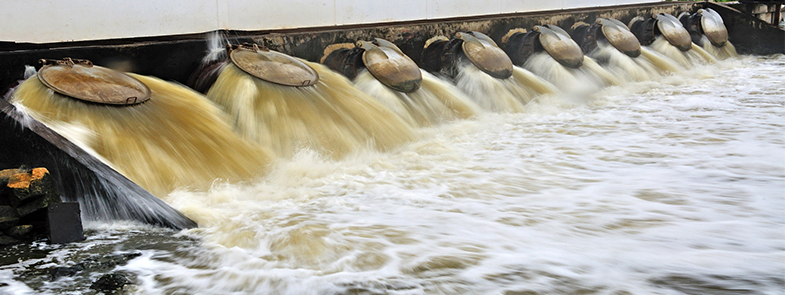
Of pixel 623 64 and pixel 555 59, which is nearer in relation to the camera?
A: pixel 555 59

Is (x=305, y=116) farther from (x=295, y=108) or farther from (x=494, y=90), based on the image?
(x=494, y=90)

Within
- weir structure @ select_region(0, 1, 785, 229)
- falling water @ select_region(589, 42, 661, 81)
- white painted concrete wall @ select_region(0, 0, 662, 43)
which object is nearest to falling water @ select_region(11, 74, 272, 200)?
weir structure @ select_region(0, 1, 785, 229)

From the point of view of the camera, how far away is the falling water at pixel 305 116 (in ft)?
13.9

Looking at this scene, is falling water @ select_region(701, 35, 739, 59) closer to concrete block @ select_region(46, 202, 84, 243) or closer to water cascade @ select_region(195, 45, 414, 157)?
water cascade @ select_region(195, 45, 414, 157)

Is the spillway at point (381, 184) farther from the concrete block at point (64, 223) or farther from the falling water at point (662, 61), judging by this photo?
the falling water at point (662, 61)

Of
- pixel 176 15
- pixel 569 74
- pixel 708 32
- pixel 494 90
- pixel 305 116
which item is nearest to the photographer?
pixel 305 116

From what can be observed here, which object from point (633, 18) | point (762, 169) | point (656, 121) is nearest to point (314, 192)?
point (762, 169)

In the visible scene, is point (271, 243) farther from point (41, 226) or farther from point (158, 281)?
point (41, 226)

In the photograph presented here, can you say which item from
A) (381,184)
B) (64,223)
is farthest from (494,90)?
(64,223)

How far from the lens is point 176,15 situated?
5.15m

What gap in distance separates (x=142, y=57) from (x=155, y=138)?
133 cm

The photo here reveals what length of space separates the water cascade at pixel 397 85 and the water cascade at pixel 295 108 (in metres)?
0.39

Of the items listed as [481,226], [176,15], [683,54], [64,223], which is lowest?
[481,226]

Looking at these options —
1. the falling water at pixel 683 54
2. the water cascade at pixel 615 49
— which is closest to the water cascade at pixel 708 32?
the falling water at pixel 683 54
